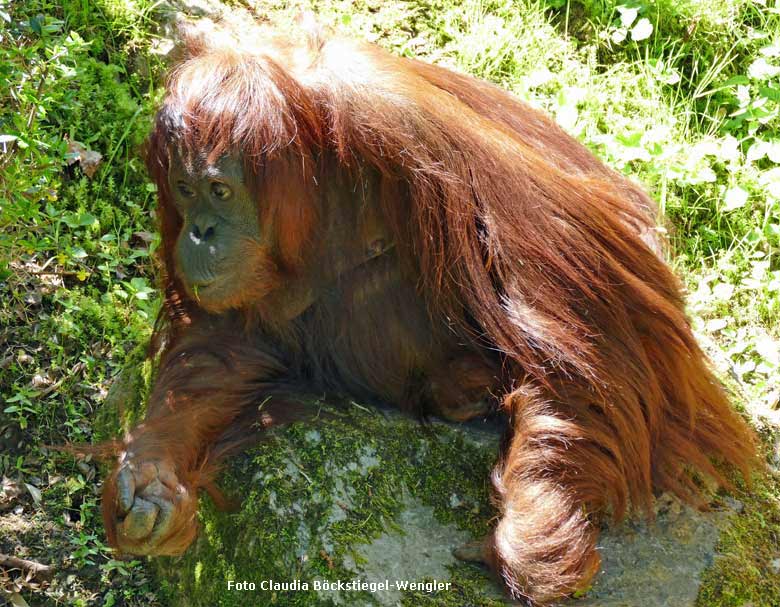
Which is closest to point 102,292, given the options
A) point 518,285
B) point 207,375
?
Answer: point 207,375

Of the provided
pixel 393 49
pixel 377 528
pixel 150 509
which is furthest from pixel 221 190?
pixel 393 49

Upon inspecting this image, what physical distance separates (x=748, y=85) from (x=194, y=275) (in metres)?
3.34

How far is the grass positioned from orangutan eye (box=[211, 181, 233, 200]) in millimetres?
909

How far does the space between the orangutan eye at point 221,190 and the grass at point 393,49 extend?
35.8 inches

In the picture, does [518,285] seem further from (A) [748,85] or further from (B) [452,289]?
(A) [748,85]

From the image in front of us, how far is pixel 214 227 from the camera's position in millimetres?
2869

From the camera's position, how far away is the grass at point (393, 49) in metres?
3.52

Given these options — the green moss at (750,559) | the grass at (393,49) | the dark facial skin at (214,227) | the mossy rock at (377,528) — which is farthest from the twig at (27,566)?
the green moss at (750,559)

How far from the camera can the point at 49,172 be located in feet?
11.9

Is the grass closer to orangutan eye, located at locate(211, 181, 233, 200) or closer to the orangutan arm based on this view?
the orangutan arm

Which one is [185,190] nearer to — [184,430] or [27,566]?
[184,430]

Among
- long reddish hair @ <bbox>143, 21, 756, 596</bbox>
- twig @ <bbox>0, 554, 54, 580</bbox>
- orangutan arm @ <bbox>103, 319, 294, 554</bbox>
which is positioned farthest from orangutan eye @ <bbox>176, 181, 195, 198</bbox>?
twig @ <bbox>0, 554, 54, 580</bbox>

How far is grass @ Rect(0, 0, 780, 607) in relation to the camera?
352 cm

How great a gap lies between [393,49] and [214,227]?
8.24 feet
